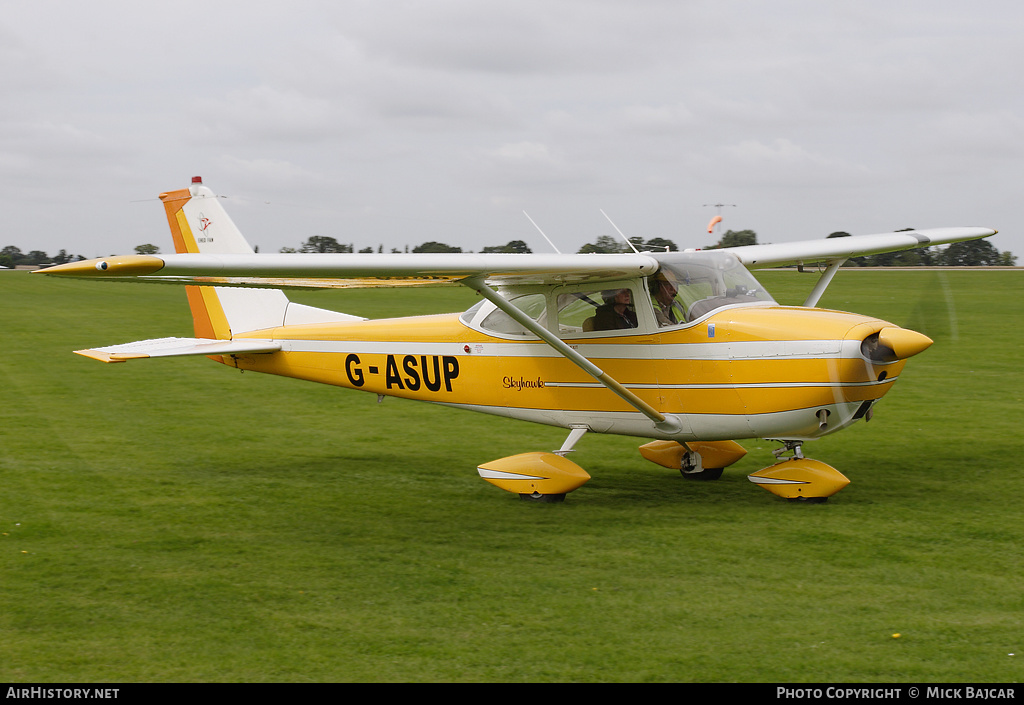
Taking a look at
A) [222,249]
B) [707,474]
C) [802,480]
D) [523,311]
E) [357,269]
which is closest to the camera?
[357,269]

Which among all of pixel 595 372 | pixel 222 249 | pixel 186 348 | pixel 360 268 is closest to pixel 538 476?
pixel 595 372

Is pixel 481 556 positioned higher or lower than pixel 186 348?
lower

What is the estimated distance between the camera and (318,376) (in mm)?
10344

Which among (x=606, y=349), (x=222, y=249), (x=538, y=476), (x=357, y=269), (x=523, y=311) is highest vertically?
(x=222, y=249)

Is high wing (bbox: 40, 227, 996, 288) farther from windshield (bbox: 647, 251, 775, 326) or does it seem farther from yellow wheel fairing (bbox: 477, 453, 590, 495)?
yellow wheel fairing (bbox: 477, 453, 590, 495)

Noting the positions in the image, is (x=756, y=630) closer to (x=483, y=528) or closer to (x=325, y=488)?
(x=483, y=528)

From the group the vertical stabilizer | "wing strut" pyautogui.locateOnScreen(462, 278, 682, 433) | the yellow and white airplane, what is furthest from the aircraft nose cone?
the vertical stabilizer

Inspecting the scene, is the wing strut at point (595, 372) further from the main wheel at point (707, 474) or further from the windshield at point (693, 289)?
the main wheel at point (707, 474)

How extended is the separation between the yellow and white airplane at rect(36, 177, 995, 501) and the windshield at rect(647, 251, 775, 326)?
0.06ft

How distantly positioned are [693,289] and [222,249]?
18.4 feet

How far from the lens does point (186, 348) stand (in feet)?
33.7

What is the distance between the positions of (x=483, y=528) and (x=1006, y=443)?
21.7 ft

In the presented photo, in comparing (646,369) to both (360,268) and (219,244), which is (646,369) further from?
(219,244)

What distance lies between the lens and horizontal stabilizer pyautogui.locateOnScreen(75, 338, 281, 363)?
9.90 metres
